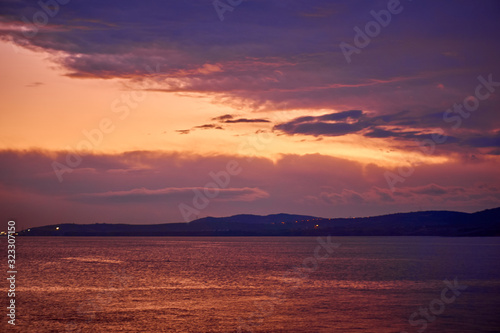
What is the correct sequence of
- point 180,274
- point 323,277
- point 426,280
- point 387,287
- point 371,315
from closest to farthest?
point 371,315 < point 387,287 < point 426,280 < point 323,277 < point 180,274

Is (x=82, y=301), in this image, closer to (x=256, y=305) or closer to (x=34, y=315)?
(x=34, y=315)

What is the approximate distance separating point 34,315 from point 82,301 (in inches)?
299

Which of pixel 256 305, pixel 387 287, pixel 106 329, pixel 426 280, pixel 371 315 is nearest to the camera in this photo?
pixel 106 329

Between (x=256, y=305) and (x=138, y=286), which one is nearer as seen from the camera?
(x=256, y=305)

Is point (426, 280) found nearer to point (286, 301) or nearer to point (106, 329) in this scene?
point (286, 301)

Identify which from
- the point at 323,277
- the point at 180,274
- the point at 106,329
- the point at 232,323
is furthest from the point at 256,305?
the point at 180,274

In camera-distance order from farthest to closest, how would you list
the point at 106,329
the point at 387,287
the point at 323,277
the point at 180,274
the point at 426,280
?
1. the point at 180,274
2. the point at 323,277
3. the point at 426,280
4. the point at 387,287
5. the point at 106,329

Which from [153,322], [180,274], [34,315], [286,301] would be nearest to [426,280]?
[286,301]

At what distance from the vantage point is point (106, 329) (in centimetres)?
3562

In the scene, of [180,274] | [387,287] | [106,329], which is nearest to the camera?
[106,329]

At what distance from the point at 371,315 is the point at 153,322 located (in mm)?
16337

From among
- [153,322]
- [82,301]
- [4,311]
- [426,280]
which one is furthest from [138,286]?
[426,280]

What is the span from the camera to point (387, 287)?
5847cm

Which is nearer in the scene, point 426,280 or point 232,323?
point 232,323
